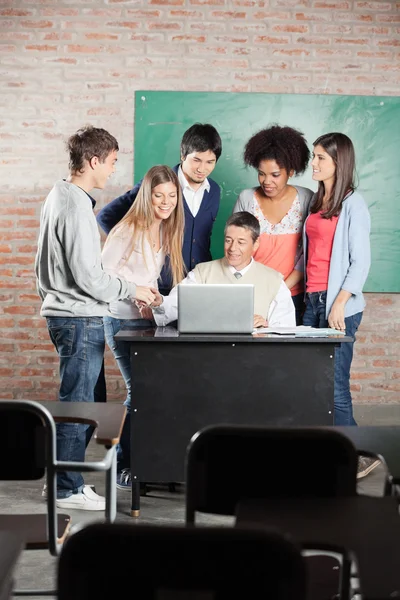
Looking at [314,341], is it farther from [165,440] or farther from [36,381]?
[36,381]

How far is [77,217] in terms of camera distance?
3.38 meters

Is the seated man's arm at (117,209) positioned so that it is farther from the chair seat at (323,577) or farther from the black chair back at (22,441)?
the chair seat at (323,577)

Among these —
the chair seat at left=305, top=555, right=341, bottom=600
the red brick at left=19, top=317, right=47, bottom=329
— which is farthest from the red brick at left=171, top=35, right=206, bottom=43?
the chair seat at left=305, top=555, right=341, bottom=600

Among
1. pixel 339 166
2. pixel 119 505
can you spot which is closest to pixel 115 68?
pixel 339 166

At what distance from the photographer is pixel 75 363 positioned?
3.47m

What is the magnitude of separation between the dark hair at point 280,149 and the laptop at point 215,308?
1507 mm

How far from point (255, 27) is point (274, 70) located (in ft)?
1.02


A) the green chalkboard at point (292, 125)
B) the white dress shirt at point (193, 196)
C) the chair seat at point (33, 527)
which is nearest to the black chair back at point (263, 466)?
the chair seat at point (33, 527)

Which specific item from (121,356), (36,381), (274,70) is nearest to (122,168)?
(274,70)

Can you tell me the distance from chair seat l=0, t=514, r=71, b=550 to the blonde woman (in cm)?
167

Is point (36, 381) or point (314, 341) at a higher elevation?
point (314, 341)

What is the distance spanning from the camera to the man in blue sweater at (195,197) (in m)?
4.40

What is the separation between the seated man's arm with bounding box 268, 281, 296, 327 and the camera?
403 cm

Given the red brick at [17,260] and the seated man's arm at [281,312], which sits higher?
the red brick at [17,260]
